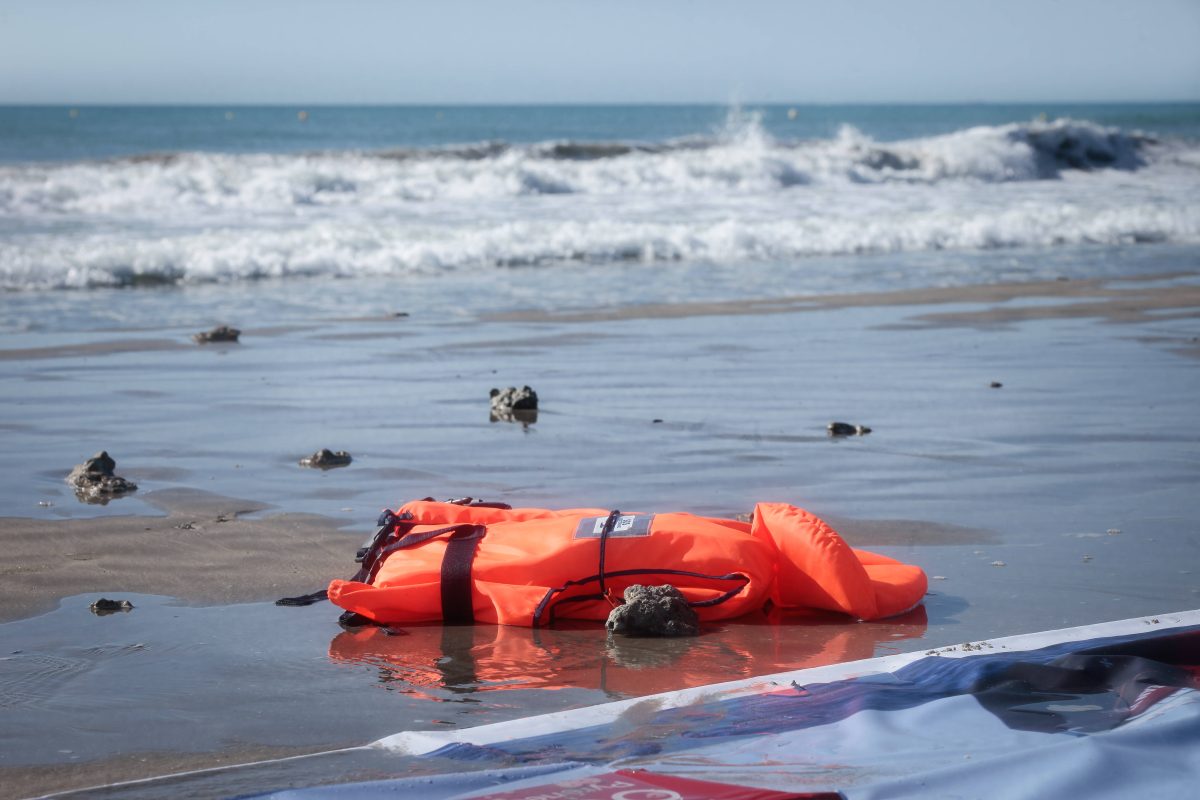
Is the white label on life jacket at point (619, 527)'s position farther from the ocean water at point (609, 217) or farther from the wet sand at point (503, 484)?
the ocean water at point (609, 217)

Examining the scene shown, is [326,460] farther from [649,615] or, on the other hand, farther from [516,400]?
[649,615]

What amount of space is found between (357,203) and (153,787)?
18.3 metres

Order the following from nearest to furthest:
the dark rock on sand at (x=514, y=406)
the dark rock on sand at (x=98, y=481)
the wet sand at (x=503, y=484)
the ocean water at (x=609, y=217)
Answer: the wet sand at (x=503, y=484) → the dark rock on sand at (x=98, y=481) → the dark rock on sand at (x=514, y=406) → the ocean water at (x=609, y=217)

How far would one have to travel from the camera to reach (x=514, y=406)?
688 centimetres

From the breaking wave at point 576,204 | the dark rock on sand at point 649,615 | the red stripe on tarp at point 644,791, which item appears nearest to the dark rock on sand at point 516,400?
the dark rock on sand at point 649,615

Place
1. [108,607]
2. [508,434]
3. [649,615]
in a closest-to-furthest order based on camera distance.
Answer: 1. [649,615]
2. [108,607]
3. [508,434]

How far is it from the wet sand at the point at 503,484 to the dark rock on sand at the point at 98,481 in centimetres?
7

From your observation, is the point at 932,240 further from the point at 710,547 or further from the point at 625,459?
the point at 710,547

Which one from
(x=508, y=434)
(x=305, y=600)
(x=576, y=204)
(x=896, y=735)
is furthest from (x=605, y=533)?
(x=576, y=204)

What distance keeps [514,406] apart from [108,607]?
10.1ft

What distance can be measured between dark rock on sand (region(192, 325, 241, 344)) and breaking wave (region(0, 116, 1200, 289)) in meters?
4.27

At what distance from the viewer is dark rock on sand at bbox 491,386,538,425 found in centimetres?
683

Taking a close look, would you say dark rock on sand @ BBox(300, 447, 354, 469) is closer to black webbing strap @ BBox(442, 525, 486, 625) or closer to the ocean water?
black webbing strap @ BBox(442, 525, 486, 625)

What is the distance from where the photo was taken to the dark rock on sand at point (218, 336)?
30.3 feet
